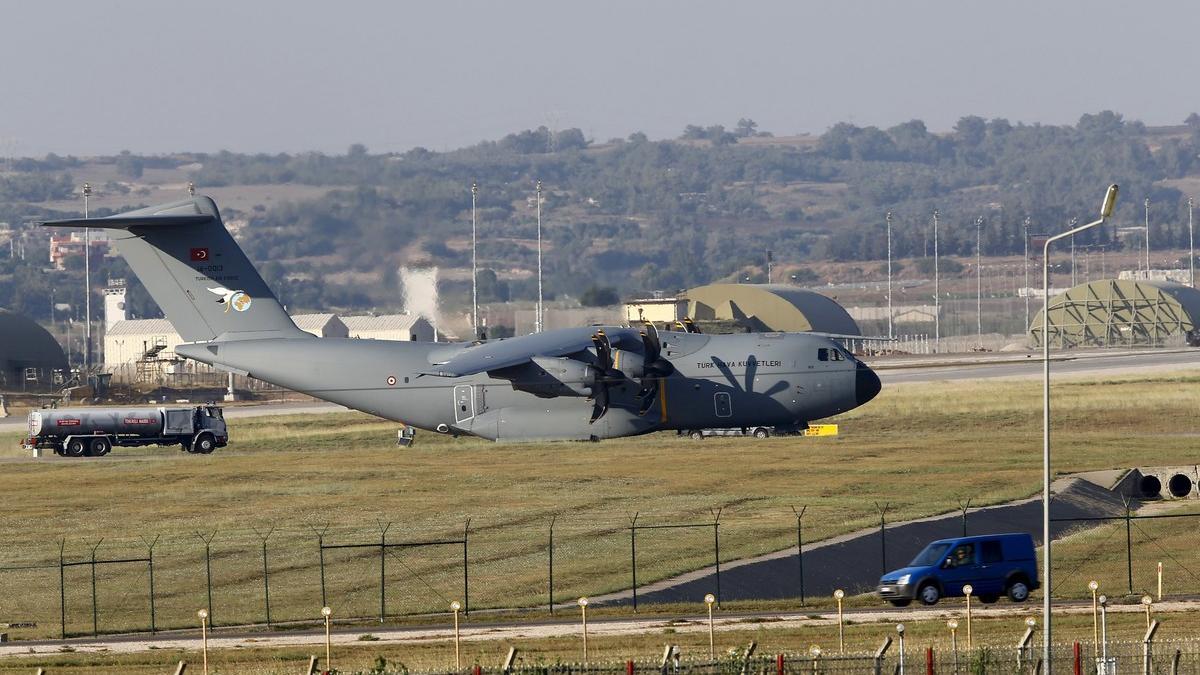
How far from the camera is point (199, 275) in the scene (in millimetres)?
52344

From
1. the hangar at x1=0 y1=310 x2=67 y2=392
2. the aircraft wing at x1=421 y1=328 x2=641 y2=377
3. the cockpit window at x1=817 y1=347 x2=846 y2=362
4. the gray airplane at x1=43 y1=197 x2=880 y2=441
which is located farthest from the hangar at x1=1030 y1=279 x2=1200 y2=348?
the aircraft wing at x1=421 y1=328 x2=641 y2=377

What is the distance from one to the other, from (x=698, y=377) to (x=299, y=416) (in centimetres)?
3802

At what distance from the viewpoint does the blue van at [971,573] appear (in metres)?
33.4

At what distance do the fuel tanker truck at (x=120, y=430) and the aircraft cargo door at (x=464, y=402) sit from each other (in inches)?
826

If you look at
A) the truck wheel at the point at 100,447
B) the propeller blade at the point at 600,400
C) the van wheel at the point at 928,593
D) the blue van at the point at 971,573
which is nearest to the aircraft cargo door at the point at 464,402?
the propeller blade at the point at 600,400

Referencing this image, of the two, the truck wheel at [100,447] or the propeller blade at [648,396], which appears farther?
the truck wheel at [100,447]

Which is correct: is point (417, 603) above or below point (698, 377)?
below

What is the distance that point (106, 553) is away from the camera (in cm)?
4103

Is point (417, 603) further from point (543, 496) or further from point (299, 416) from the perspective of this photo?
point (299, 416)

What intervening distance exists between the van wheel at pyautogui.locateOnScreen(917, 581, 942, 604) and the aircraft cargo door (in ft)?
69.9

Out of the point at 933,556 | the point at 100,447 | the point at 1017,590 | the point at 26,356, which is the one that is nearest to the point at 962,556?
the point at 933,556

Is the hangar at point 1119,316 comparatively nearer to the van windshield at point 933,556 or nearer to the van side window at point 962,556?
the van windshield at point 933,556

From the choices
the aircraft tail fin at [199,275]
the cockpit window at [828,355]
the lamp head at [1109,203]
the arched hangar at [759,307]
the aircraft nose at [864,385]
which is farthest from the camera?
the arched hangar at [759,307]

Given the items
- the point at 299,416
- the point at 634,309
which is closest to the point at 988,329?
the point at 634,309
